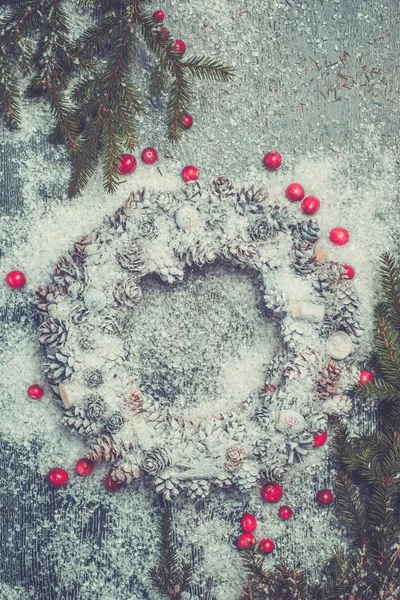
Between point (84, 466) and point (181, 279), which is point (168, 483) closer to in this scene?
point (84, 466)

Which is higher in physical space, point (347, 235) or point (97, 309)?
point (347, 235)

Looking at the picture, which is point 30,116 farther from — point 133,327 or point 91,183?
point 133,327

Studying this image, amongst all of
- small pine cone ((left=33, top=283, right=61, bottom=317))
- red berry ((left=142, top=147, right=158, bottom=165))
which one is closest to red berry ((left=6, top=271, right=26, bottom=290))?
small pine cone ((left=33, top=283, right=61, bottom=317))

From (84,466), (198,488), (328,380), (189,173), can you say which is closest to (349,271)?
(328,380)

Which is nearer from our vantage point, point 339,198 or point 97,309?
point 97,309

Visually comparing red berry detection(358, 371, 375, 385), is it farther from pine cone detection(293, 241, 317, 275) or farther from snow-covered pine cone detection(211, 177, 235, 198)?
snow-covered pine cone detection(211, 177, 235, 198)

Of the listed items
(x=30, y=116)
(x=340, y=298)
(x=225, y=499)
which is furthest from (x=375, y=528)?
(x=30, y=116)
